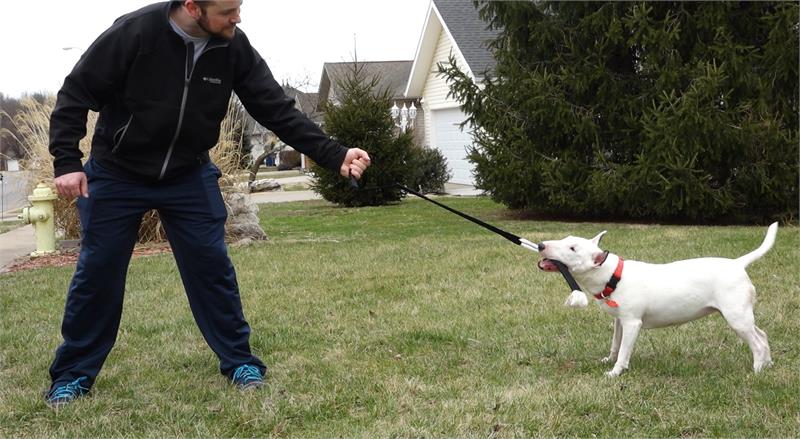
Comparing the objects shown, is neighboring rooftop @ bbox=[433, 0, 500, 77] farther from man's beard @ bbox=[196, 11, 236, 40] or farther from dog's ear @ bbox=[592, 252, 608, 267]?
man's beard @ bbox=[196, 11, 236, 40]

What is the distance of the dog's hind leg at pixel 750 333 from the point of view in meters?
4.25

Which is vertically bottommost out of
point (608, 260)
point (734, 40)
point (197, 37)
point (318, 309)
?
point (318, 309)

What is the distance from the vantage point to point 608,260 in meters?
4.41

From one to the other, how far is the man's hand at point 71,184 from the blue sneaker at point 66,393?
95cm

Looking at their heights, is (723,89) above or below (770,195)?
above

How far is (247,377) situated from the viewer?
14.3 ft

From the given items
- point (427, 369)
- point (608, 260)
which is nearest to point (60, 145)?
point (427, 369)

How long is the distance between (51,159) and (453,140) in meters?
15.2

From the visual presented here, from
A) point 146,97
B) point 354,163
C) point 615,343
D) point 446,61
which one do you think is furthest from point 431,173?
point 146,97

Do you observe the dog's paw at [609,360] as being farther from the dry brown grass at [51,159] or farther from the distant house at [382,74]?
the distant house at [382,74]

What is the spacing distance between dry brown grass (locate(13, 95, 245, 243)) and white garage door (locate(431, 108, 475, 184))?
42.2ft

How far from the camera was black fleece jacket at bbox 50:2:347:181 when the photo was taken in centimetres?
388

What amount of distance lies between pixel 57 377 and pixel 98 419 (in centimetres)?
55

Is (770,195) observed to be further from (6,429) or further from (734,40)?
(6,429)
